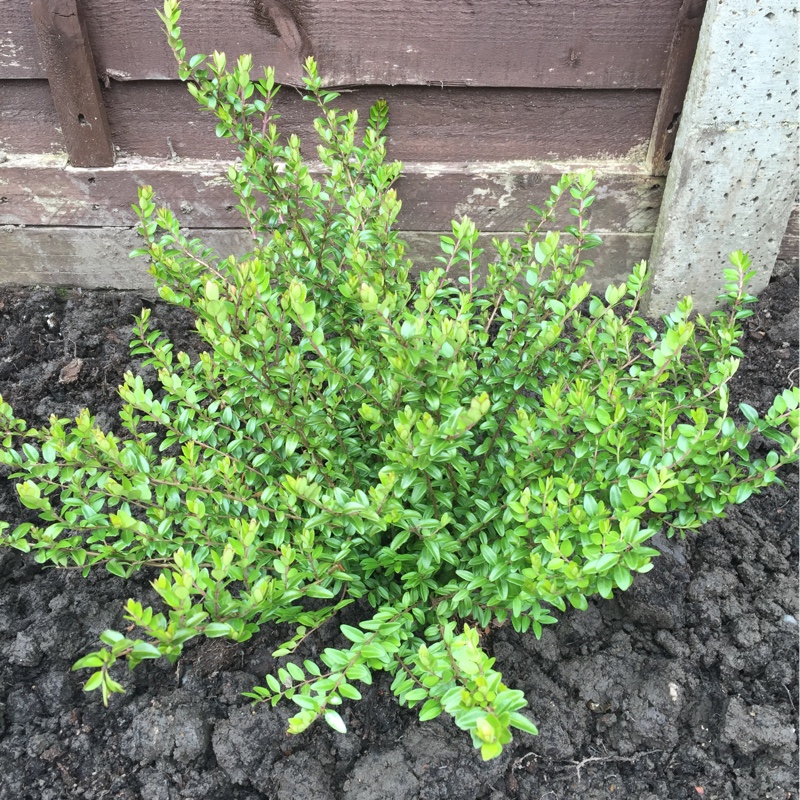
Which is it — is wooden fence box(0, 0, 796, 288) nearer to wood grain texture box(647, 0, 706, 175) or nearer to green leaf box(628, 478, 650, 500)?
wood grain texture box(647, 0, 706, 175)

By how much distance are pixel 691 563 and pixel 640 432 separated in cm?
61

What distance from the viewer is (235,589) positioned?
6.51 feet

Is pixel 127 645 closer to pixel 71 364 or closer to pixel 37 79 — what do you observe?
pixel 71 364

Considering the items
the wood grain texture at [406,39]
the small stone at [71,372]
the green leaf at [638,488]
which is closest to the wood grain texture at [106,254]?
the small stone at [71,372]

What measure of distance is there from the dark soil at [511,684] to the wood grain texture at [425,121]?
4.93 feet

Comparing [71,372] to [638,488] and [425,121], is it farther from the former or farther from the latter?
[638,488]

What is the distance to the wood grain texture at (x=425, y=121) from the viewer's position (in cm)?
257

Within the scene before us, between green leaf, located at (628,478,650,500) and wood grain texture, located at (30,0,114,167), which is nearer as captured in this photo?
green leaf, located at (628,478,650,500)

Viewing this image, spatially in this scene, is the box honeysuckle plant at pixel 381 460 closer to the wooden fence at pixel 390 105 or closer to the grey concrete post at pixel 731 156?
the wooden fence at pixel 390 105

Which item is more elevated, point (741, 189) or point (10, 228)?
point (741, 189)

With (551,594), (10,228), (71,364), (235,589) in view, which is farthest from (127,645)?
(10,228)

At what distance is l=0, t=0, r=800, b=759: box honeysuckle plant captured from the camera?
131 centimetres

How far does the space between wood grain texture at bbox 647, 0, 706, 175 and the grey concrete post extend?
6 cm

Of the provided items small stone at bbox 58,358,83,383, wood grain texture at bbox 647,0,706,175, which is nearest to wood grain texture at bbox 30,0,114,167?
small stone at bbox 58,358,83,383
